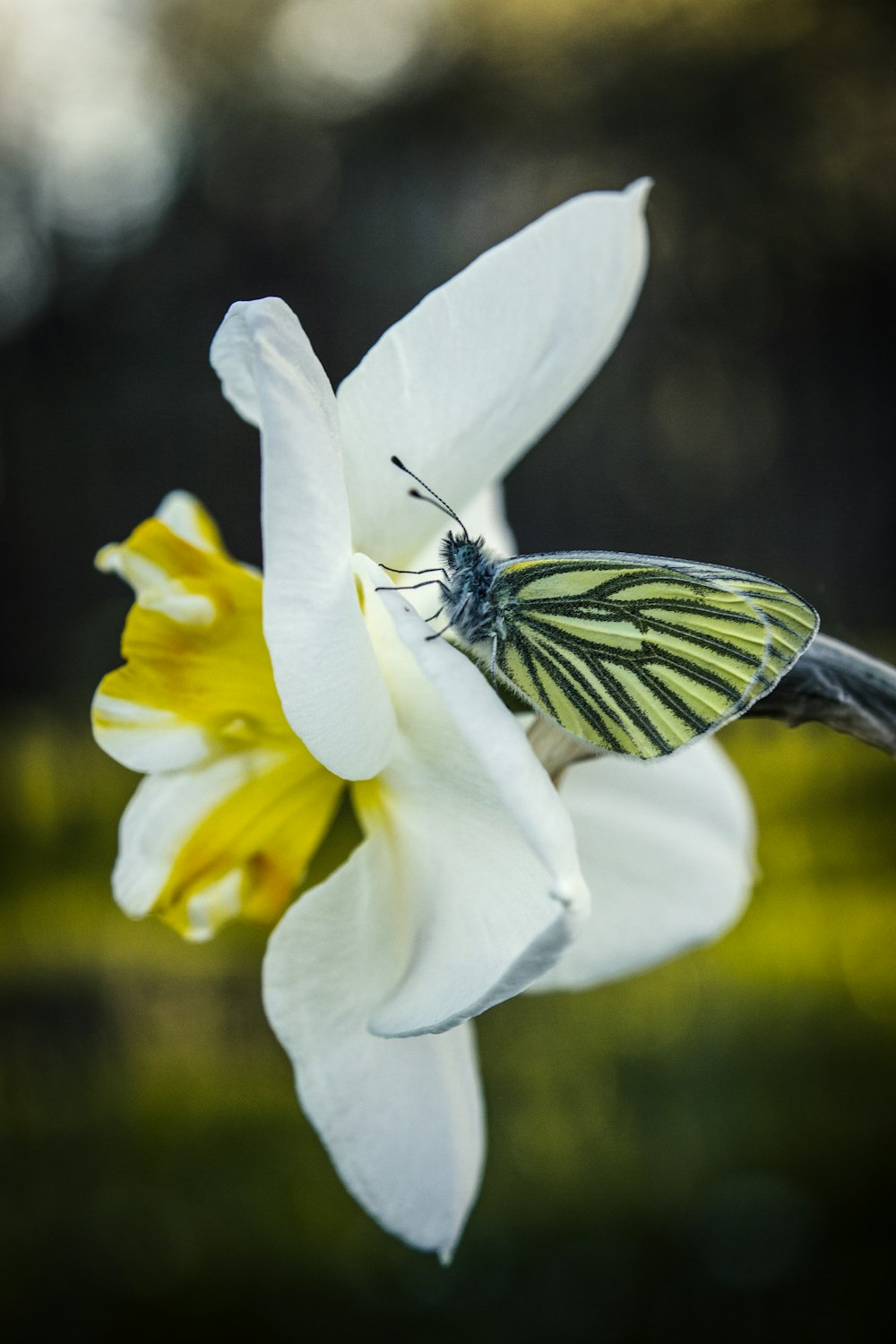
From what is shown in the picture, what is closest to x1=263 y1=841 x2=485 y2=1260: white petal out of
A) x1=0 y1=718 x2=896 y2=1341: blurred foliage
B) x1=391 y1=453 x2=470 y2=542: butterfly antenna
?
x1=391 y1=453 x2=470 y2=542: butterfly antenna

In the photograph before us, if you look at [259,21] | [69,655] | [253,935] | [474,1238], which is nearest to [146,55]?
[259,21]

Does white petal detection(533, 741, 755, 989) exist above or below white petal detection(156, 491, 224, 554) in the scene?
below

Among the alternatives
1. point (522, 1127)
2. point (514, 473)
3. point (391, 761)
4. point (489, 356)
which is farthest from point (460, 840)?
point (514, 473)

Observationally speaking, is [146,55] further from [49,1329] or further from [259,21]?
[49,1329]

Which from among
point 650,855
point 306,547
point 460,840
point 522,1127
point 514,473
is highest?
point 306,547

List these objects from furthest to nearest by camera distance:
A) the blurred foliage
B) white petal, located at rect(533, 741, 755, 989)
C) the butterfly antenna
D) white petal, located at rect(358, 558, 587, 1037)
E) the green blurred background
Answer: the green blurred background, the blurred foliage, white petal, located at rect(533, 741, 755, 989), the butterfly antenna, white petal, located at rect(358, 558, 587, 1037)

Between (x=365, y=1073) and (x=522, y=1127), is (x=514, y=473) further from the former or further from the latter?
(x=365, y=1073)

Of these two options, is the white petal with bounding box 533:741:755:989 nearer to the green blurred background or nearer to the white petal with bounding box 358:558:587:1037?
the white petal with bounding box 358:558:587:1037

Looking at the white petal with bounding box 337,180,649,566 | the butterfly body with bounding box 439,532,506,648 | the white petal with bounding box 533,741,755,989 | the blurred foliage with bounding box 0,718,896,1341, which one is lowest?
the blurred foliage with bounding box 0,718,896,1341
